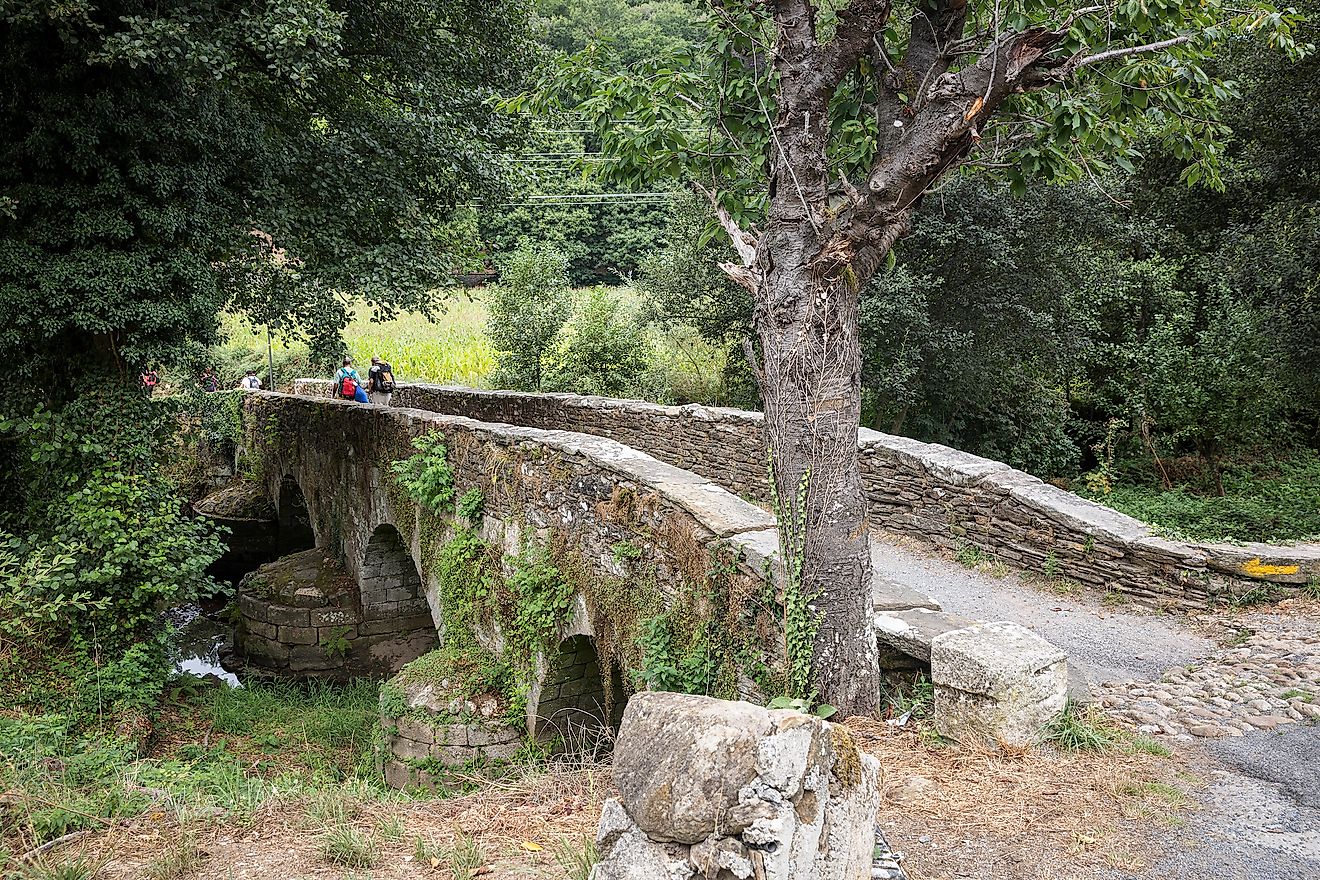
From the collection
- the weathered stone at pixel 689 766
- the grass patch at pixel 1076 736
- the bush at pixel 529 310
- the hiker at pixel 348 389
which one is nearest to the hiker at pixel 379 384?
→ the hiker at pixel 348 389

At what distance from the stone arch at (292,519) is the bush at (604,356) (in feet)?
16.5

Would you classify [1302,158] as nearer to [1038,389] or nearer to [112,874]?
[1038,389]

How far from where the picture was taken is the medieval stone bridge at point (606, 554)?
5.08 m

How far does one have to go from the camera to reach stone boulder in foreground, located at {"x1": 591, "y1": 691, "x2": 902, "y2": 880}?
8.14 ft

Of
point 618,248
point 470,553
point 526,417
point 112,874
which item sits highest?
point 618,248

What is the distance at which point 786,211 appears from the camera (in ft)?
14.5

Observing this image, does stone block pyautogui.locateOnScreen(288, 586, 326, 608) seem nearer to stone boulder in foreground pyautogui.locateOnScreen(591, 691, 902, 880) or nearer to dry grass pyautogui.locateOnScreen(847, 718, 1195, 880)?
dry grass pyautogui.locateOnScreen(847, 718, 1195, 880)

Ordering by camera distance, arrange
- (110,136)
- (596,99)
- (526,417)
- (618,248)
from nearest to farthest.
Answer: (596,99)
(110,136)
(526,417)
(618,248)

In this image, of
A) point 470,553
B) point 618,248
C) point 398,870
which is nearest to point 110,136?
point 470,553

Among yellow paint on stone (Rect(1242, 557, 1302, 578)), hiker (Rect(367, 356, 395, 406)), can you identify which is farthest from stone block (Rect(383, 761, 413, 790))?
hiker (Rect(367, 356, 395, 406))

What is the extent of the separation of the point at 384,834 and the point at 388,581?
26.0 ft

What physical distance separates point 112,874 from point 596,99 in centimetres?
470

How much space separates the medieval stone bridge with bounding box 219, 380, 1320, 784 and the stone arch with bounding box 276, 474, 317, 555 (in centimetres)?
279

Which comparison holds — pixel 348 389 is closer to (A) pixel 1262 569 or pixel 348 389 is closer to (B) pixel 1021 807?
(A) pixel 1262 569
